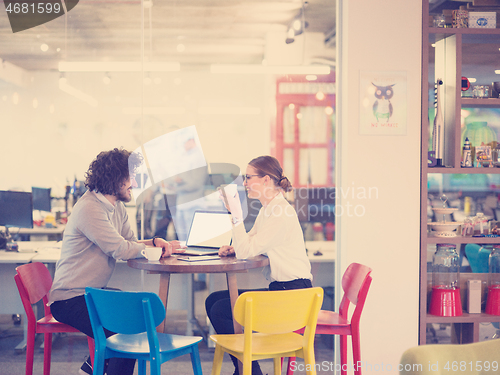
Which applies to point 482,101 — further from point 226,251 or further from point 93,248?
point 93,248

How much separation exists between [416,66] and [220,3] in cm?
154

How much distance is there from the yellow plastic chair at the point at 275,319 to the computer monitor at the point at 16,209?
7.20 feet

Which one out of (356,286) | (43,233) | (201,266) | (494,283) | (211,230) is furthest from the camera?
(43,233)

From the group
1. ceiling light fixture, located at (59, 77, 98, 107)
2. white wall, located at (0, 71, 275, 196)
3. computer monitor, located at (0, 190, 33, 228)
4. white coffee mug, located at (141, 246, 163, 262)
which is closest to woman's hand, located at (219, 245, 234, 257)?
white coffee mug, located at (141, 246, 163, 262)

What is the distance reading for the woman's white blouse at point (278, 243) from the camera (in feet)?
7.22

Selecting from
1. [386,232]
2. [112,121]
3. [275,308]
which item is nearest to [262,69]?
[112,121]

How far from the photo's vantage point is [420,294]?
9.08 ft

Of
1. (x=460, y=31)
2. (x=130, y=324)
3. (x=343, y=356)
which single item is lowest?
(x=343, y=356)

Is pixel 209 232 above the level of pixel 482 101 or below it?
below

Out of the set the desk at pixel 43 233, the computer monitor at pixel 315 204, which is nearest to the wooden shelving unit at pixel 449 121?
the computer monitor at pixel 315 204

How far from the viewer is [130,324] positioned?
172 centimetres

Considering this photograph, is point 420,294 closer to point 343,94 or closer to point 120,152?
point 343,94

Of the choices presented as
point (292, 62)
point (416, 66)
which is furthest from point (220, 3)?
point (416, 66)

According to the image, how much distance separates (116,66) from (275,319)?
245 cm
